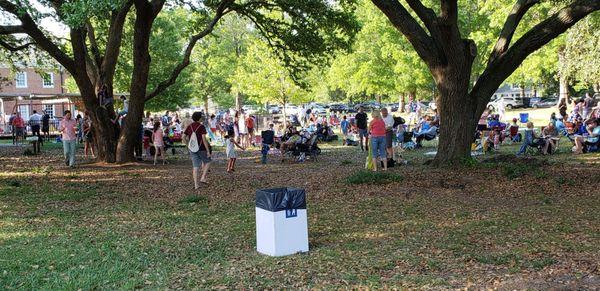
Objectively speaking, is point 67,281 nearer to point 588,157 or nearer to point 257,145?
point 588,157

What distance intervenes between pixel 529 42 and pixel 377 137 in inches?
168

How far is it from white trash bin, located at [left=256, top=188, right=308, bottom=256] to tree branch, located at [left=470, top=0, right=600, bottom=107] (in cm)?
864

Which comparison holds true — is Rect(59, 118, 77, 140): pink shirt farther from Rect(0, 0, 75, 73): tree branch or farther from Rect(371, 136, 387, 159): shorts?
Rect(371, 136, 387, 159): shorts

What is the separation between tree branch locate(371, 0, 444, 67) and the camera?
13758 millimetres

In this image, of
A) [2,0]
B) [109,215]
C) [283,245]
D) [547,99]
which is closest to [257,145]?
[2,0]

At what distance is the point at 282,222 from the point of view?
7133 millimetres

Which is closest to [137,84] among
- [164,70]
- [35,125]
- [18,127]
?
[35,125]

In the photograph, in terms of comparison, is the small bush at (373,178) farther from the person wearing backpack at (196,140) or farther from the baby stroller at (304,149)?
the baby stroller at (304,149)

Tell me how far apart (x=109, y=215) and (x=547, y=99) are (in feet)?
199

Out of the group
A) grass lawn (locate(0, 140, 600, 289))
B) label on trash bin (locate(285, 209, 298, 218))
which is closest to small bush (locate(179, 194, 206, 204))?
grass lawn (locate(0, 140, 600, 289))

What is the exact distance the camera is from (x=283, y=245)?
719 centimetres

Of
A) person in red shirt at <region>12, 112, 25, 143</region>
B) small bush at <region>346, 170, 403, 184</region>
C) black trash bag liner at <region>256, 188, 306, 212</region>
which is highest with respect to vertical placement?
person in red shirt at <region>12, 112, 25, 143</region>

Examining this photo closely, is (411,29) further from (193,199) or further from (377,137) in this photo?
(193,199)

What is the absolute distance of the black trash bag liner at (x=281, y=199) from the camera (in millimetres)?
7086
